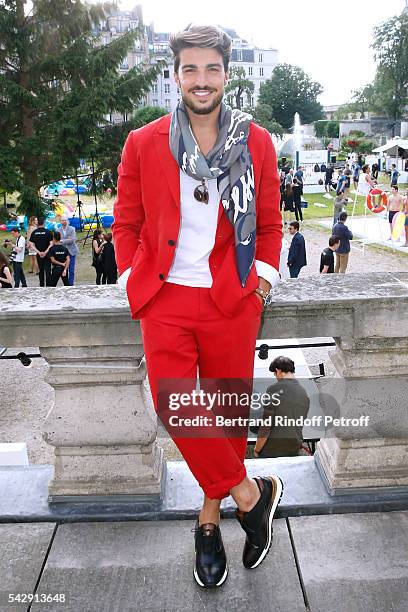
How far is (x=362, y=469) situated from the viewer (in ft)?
9.04

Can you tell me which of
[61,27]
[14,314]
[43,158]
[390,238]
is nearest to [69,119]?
[43,158]

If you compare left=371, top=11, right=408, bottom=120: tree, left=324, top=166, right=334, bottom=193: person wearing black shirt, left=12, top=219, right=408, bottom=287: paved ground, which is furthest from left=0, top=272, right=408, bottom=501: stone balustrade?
left=371, top=11, right=408, bottom=120: tree

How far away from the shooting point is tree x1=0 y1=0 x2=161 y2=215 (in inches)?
712

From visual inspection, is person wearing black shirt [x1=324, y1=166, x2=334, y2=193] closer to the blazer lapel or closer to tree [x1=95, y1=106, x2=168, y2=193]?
tree [x1=95, y1=106, x2=168, y2=193]

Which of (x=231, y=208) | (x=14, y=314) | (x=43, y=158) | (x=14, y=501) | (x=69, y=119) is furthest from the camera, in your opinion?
(x=43, y=158)

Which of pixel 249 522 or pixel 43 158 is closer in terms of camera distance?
pixel 249 522

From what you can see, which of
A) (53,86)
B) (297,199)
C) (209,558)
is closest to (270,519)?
(209,558)

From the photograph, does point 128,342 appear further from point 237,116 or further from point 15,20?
point 15,20

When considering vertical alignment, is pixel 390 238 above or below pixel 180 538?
below

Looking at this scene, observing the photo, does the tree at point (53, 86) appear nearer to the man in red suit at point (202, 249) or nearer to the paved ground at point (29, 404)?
the paved ground at point (29, 404)

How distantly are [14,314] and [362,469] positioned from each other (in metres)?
1.69

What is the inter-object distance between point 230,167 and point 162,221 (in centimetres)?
33

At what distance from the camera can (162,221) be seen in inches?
89.3

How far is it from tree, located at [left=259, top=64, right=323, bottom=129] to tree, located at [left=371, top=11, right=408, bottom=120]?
23.0 metres
